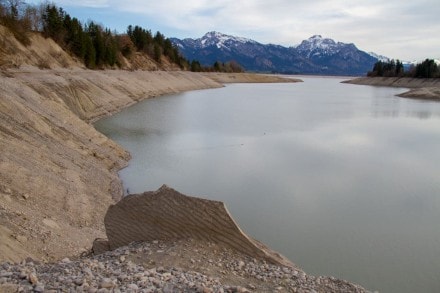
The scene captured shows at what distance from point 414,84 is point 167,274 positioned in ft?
325

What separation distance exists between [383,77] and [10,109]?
10674 centimetres

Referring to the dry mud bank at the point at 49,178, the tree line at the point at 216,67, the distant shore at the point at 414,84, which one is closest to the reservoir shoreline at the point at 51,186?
the dry mud bank at the point at 49,178

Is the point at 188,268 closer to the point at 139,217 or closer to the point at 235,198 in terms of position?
the point at 139,217

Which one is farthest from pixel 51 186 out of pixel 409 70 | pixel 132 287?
pixel 409 70

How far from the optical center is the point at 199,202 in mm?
6898

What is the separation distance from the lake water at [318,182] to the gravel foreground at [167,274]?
2833 mm

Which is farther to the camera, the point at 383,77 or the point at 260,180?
the point at 383,77

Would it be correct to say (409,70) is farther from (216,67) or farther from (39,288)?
(39,288)

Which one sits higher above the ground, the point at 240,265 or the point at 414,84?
the point at 414,84

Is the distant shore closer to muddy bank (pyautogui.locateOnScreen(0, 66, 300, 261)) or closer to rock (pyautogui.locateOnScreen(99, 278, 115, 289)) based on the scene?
muddy bank (pyautogui.locateOnScreen(0, 66, 300, 261))

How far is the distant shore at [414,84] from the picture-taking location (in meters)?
64.0

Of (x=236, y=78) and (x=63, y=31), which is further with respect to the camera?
(x=236, y=78)

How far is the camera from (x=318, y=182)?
14391 mm

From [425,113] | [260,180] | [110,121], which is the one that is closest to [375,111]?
[425,113]
